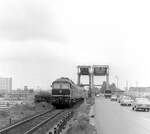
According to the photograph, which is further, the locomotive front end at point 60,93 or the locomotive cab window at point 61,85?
the locomotive cab window at point 61,85

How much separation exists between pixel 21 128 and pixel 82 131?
769 cm

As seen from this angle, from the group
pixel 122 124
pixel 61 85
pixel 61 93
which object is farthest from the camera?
pixel 61 85

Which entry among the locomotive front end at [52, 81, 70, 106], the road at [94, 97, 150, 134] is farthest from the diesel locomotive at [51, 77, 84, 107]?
the road at [94, 97, 150, 134]

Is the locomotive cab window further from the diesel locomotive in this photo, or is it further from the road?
the road

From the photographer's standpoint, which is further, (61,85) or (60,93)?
(61,85)

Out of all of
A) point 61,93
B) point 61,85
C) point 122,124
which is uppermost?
point 61,85

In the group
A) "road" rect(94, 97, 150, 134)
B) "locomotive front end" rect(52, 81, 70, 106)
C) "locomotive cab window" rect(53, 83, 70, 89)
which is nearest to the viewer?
"road" rect(94, 97, 150, 134)

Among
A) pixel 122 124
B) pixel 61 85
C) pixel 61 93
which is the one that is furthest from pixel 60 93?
pixel 122 124

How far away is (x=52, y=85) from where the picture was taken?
1773 inches

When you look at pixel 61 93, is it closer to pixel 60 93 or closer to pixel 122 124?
pixel 60 93

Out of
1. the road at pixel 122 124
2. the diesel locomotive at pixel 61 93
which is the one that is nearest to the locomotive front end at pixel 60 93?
the diesel locomotive at pixel 61 93

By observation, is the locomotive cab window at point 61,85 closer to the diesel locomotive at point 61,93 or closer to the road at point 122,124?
the diesel locomotive at point 61,93

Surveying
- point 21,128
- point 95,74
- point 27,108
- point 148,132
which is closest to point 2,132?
point 21,128

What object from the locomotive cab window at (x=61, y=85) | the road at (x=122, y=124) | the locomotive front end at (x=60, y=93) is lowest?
the road at (x=122, y=124)
